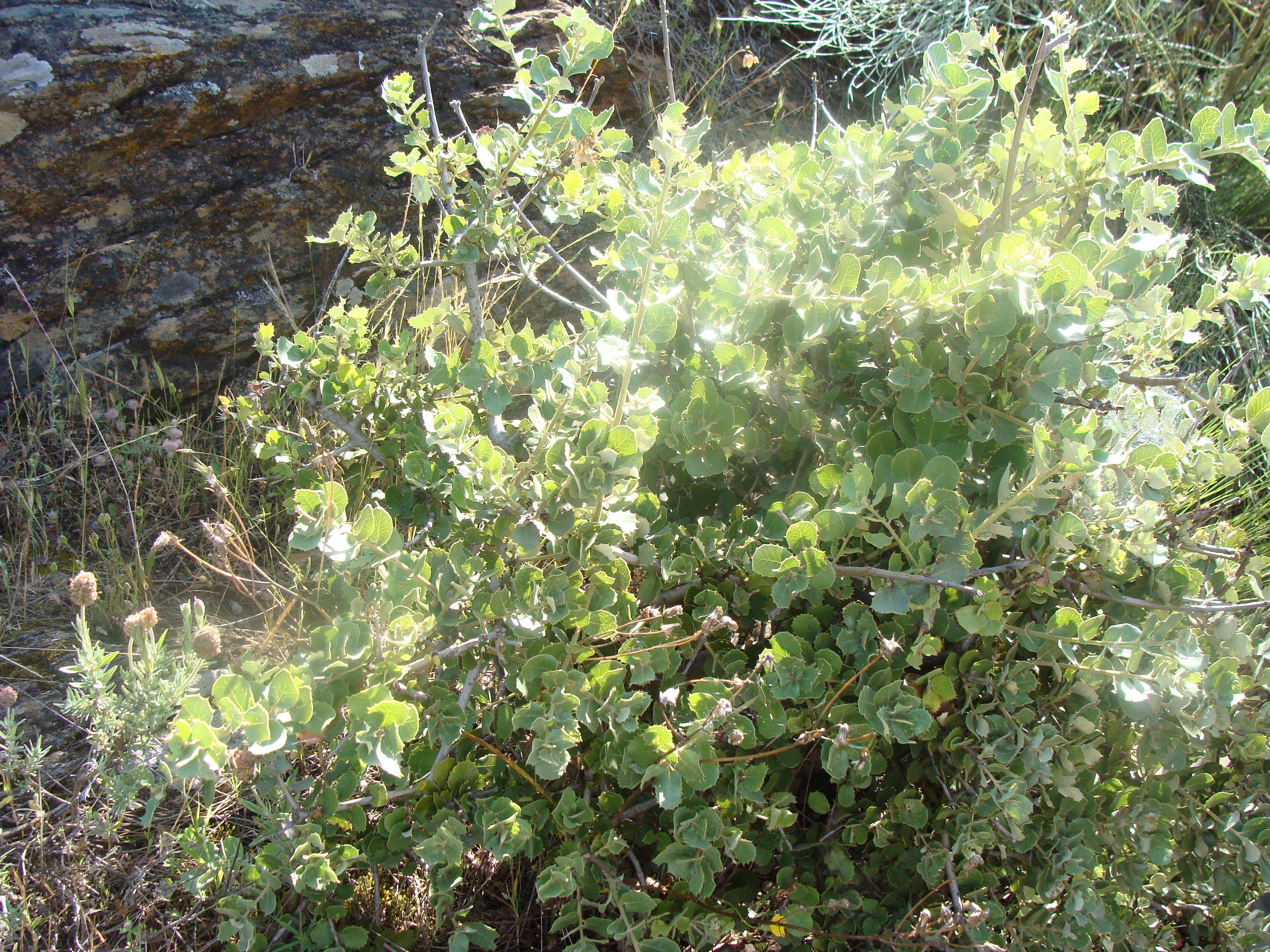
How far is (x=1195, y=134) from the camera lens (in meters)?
1.40

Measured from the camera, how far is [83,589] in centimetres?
147

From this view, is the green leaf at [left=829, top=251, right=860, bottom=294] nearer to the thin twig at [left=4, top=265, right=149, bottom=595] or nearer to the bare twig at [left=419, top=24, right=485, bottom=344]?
the bare twig at [left=419, top=24, right=485, bottom=344]

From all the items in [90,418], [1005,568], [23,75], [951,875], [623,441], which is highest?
[23,75]

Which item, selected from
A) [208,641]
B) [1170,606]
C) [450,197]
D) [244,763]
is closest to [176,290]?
[450,197]

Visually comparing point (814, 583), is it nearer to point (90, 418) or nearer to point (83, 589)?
point (83, 589)

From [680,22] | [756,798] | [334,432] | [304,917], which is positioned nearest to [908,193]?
[756,798]

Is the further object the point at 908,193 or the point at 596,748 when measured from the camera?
the point at 908,193

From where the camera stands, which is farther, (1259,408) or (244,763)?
(1259,408)

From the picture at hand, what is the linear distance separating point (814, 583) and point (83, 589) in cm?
124

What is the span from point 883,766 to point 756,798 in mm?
249

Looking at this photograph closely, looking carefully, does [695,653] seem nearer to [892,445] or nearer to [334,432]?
[892,445]

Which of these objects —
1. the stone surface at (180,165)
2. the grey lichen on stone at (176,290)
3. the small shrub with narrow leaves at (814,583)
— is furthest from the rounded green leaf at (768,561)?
the grey lichen on stone at (176,290)

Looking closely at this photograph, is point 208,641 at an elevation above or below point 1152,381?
below

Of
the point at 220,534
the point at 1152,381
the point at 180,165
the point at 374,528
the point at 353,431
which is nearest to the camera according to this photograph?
the point at 374,528
